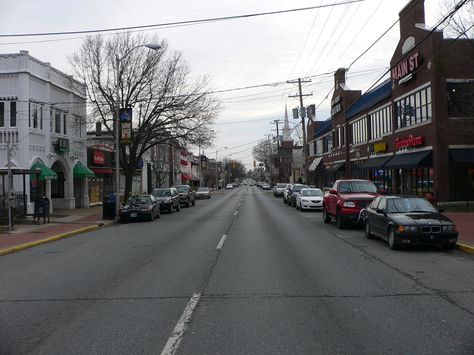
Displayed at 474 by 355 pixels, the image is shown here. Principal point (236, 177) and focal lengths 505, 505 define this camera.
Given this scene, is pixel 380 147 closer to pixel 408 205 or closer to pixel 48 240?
pixel 408 205

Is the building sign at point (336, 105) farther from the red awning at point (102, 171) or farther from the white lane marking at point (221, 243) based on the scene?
the white lane marking at point (221, 243)

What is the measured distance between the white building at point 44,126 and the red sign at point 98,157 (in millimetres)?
1925

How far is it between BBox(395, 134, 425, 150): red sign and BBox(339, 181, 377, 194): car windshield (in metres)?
10.8

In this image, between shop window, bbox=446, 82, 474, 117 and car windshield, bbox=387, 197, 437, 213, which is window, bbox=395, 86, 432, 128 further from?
car windshield, bbox=387, 197, 437, 213

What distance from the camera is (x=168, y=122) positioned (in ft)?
106

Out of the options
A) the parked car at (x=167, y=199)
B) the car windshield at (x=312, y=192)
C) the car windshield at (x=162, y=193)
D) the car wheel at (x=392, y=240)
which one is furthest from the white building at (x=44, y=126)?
the car wheel at (x=392, y=240)

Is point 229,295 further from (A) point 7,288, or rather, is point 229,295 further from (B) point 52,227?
(B) point 52,227

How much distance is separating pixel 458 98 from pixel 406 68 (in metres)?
5.03

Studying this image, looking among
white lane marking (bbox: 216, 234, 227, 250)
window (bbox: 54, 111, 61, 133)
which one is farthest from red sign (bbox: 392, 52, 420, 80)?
window (bbox: 54, 111, 61, 133)

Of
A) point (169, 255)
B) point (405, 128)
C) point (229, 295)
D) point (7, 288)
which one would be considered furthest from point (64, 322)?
point (405, 128)

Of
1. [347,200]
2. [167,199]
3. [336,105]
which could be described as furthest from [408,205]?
[336,105]

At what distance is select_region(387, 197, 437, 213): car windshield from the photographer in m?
13.7

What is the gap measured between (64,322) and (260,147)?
135497mm

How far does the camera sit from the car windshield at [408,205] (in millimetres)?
13717
